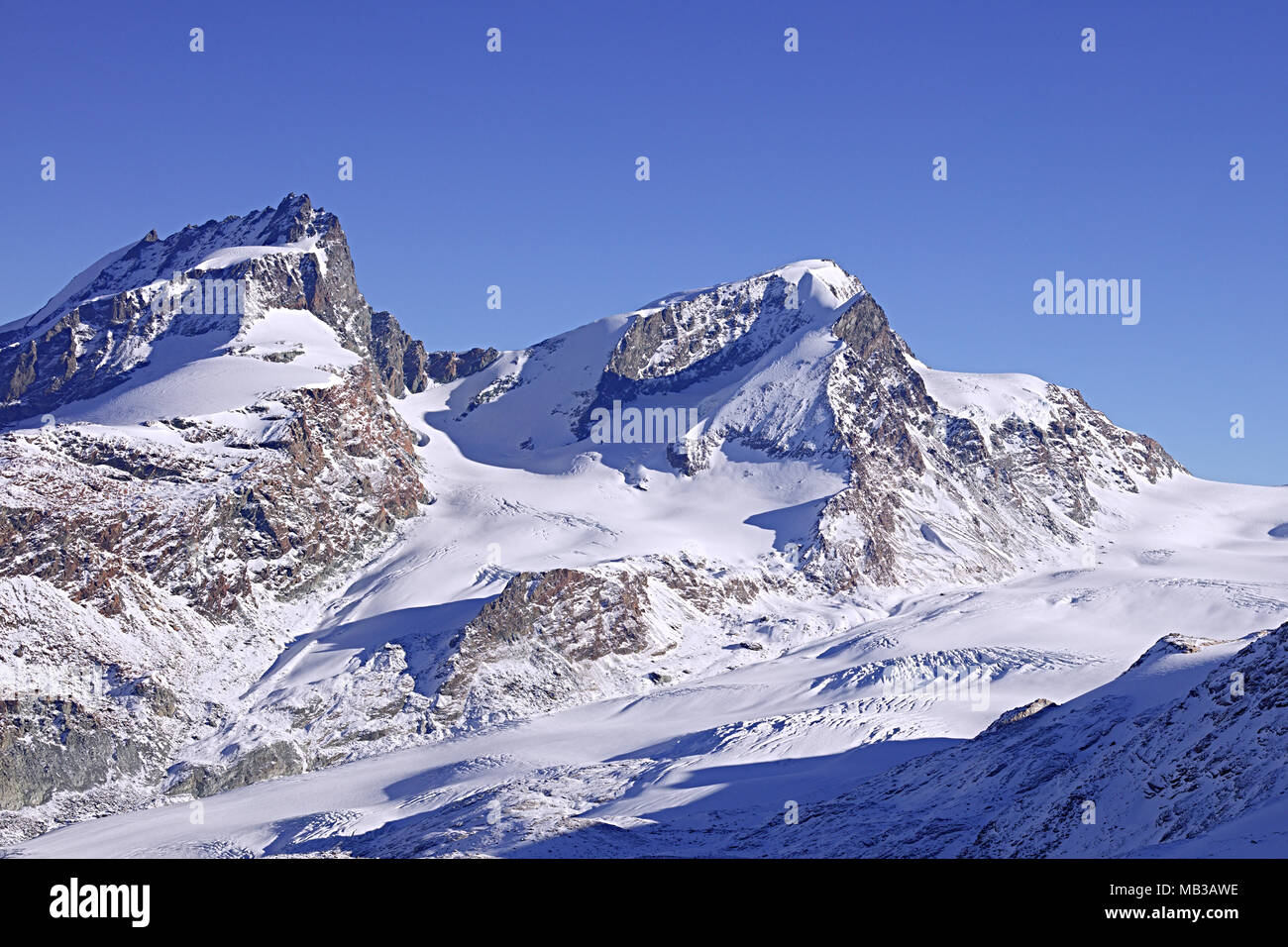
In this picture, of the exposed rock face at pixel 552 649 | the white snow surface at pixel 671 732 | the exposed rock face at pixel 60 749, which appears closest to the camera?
the white snow surface at pixel 671 732

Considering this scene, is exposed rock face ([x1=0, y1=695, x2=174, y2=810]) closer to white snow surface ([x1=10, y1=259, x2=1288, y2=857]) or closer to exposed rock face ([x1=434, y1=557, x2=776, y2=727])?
white snow surface ([x1=10, y1=259, x2=1288, y2=857])

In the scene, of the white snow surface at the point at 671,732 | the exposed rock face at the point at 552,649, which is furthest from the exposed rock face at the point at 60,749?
the exposed rock face at the point at 552,649

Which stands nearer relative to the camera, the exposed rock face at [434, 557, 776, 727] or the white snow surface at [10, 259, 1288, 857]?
the white snow surface at [10, 259, 1288, 857]

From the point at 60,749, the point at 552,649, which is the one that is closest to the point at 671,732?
the point at 552,649

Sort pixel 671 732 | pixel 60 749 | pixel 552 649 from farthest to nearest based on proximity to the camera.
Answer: pixel 552 649 < pixel 671 732 < pixel 60 749

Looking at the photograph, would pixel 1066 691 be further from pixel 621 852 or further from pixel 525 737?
pixel 621 852

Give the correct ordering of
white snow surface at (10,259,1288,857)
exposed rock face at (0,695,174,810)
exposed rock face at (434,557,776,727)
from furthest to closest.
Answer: exposed rock face at (434,557,776,727)
exposed rock face at (0,695,174,810)
white snow surface at (10,259,1288,857)

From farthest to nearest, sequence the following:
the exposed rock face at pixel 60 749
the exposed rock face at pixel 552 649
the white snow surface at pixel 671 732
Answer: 1. the exposed rock face at pixel 552 649
2. the exposed rock face at pixel 60 749
3. the white snow surface at pixel 671 732

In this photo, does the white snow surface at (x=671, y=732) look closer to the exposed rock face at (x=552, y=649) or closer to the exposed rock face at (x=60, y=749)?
the exposed rock face at (x=552, y=649)

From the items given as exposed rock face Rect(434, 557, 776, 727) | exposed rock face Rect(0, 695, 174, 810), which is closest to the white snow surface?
exposed rock face Rect(434, 557, 776, 727)

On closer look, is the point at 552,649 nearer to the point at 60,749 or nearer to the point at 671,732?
the point at 671,732

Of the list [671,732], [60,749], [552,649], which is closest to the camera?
[60,749]
